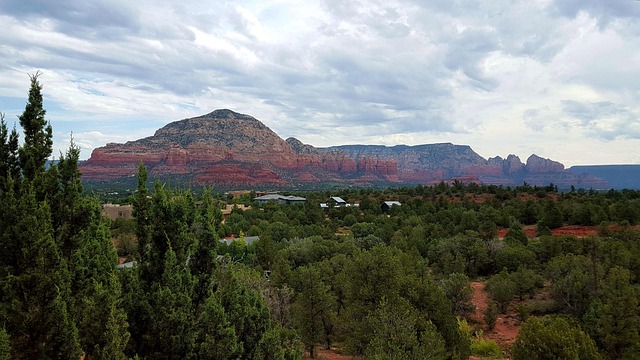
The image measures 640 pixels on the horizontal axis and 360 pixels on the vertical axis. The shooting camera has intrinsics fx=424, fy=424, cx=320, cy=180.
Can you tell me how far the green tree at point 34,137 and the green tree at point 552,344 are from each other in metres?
17.2

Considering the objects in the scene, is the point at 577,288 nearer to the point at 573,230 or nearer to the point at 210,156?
the point at 573,230

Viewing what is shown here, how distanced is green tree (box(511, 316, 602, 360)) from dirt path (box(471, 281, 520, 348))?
8989 millimetres

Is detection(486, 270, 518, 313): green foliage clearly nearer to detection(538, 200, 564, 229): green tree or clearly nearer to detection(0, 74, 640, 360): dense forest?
detection(0, 74, 640, 360): dense forest

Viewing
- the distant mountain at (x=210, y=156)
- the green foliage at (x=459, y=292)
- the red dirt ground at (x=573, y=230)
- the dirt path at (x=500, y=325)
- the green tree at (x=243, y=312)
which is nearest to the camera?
the green tree at (x=243, y=312)

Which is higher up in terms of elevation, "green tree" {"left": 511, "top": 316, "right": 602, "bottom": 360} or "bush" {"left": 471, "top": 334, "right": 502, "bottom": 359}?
"green tree" {"left": 511, "top": 316, "right": 602, "bottom": 360}

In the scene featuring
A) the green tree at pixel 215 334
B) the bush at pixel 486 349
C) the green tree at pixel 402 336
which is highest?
the green tree at pixel 215 334

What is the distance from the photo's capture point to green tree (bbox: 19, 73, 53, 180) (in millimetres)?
8922

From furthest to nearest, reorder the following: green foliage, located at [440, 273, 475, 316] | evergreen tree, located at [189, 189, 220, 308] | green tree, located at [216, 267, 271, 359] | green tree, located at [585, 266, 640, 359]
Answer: green foliage, located at [440, 273, 475, 316]
green tree, located at [585, 266, 640, 359]
evergreen tree, located at [189, 189, 220, 308]
green tree, located at [216, 267, 271, 359]

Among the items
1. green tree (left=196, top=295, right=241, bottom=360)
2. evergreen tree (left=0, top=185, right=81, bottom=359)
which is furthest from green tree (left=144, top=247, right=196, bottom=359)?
evergreen tree (left=0, top=185, right=81, bottom=359)

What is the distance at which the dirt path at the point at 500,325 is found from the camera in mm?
26266

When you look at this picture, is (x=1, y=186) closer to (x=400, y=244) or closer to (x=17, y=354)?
(x=17, y=354)

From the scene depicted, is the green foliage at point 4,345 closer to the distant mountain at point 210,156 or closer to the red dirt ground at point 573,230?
the red dirt ground at point 573,230

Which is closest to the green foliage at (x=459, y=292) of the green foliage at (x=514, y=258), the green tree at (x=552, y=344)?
the green foliage at (x=514, y=258)

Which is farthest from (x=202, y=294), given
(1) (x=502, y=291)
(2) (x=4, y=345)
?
(1) (x=502, y=291)
